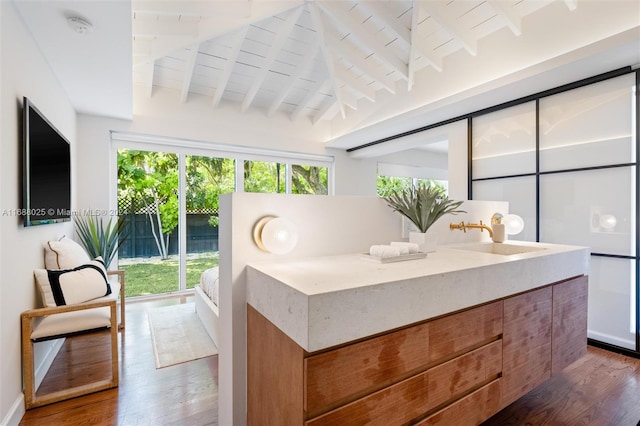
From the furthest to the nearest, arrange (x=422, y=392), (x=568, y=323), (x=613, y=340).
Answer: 1. (x=613, y=340)
2. (x=568, y=323)
3. (x=422, y=392)

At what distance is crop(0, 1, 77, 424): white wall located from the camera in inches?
64.0

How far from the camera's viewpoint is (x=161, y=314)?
3404 millimetres

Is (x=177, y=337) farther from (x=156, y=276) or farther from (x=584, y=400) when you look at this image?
(x=584, y=400)

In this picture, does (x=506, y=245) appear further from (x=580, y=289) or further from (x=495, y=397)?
(x=495, y=397)

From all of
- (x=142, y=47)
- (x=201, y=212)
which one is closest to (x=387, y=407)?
(x=142, y=47)

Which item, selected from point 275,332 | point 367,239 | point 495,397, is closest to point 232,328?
point 275,332

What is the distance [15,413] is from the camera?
1.68 m

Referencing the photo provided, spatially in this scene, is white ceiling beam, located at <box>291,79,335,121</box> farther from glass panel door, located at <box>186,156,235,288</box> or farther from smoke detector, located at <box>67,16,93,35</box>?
smoke detector, located at <box>67,16,93,35</box>

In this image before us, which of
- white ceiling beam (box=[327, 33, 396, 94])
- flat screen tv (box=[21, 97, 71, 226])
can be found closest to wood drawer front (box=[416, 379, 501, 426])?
flat screen tv (box=[21, 97, 71, 226])

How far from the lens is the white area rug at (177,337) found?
245 cm

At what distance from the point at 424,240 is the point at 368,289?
87 centimetres

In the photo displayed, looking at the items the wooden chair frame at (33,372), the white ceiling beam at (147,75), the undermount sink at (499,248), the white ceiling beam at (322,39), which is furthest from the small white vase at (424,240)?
the white ceiling beam at (147,75)

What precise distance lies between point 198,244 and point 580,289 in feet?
14.6

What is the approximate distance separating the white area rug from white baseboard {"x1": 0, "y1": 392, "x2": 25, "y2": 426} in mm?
733
